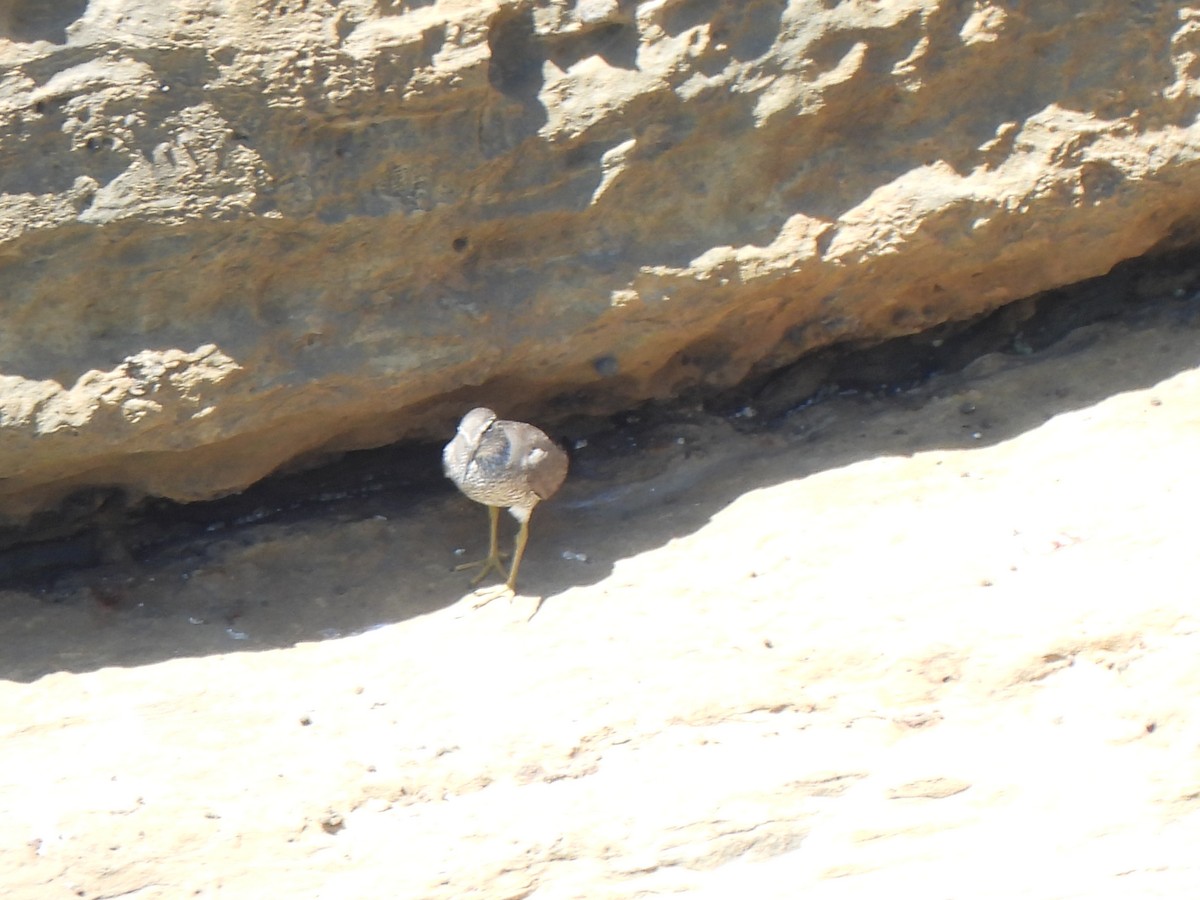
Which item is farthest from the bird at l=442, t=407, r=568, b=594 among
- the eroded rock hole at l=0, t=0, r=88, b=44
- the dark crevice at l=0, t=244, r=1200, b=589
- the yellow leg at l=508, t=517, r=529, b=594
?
the eroded rock hole at l=0, t=0, r=88, b=44

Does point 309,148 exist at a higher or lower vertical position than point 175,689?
higher

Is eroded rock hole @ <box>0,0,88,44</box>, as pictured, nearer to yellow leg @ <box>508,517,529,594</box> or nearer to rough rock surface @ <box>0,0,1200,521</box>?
rough rock surface @ <box>0,0,1200,521</box>

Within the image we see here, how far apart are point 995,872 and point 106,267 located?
3576 millimetres

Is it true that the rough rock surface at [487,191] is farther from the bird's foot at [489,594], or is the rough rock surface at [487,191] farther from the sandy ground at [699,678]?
the bird's foot at [489,594]

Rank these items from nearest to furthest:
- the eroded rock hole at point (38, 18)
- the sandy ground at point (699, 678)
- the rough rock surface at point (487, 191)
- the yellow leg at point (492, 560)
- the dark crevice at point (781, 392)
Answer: the sandy ground at point (699, 678)
the eroded rock hole at point (38, 18)
the rough rock surface at point (487, 191)
the yellow leg at point (492, 560)
the dark crevice at point (781, 392)

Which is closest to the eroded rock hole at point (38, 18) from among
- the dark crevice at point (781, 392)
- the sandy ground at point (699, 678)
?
the dark crevice at point (781, 392)

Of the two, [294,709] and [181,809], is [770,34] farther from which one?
[181,809]

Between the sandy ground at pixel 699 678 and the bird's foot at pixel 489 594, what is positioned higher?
the sandy ground at pixel 699 678

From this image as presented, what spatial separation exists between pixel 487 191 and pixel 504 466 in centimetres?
108

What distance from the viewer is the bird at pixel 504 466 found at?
5.29m

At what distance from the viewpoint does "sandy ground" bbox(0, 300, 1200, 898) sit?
370 centimetres

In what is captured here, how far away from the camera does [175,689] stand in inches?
188

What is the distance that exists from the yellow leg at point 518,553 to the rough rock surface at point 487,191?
63 centimetres

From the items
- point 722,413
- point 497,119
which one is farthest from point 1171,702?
point 497,119
